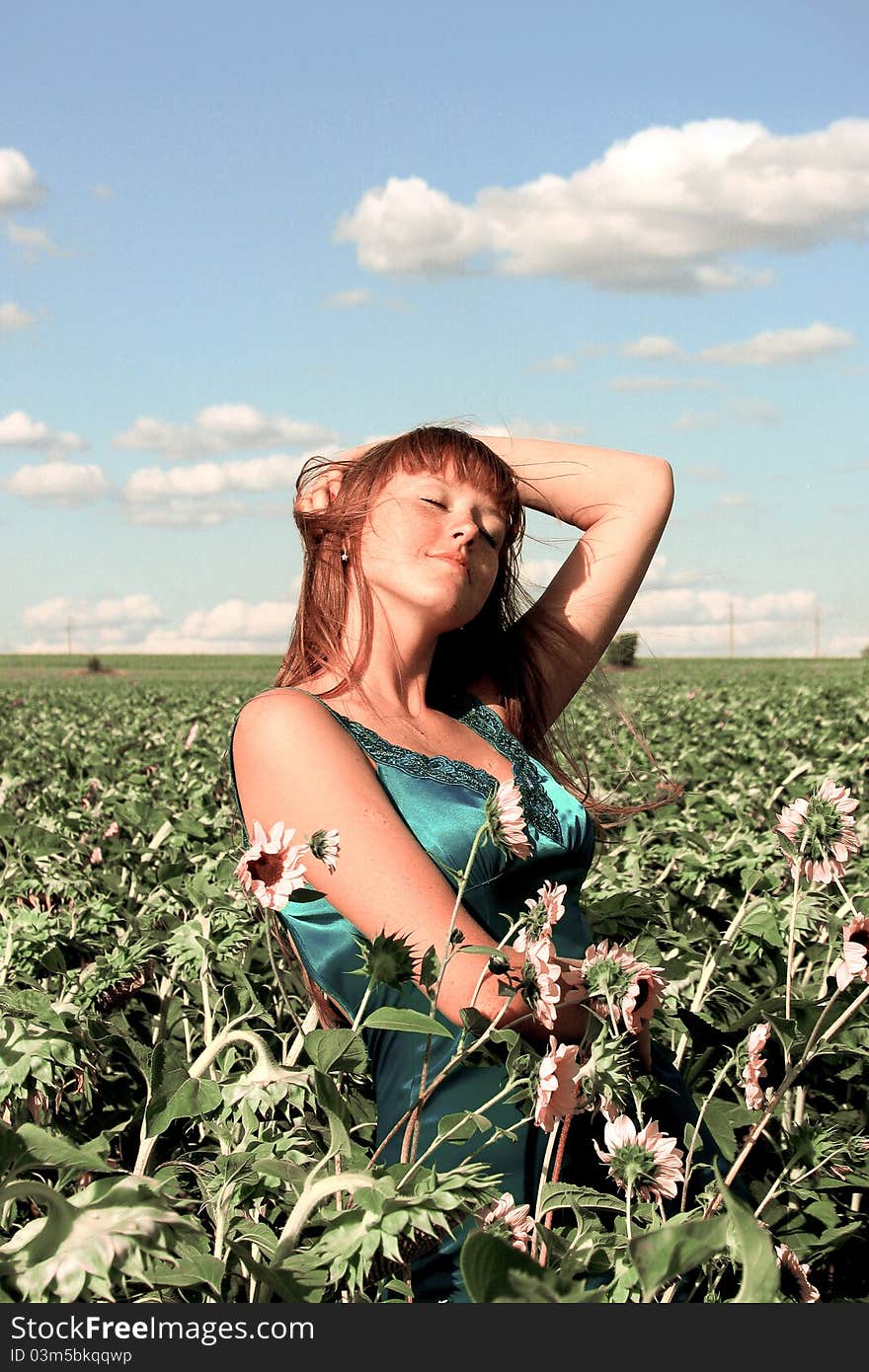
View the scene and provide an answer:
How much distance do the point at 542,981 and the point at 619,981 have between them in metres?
0.11

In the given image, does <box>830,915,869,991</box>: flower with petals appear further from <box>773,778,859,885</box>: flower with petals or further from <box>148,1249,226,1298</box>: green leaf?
<box>148,1249,226,1298</box>: green leaf

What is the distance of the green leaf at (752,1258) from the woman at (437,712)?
1.80 ft

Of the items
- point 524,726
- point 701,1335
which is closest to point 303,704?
point 524,726

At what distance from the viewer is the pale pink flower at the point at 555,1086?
122 cm

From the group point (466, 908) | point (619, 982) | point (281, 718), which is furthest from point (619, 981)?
point (281, 718)

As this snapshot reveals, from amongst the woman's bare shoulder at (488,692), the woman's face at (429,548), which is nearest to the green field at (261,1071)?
the woman's bare shoulder at (488,692)

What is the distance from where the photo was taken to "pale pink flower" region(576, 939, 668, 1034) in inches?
50.0

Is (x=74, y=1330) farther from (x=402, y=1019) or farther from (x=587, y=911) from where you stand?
(x=587, y=911)

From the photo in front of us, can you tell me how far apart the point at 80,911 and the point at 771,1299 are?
74.6 inches

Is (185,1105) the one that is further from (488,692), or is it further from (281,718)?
(488,692)

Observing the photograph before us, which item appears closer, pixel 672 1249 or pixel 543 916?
pixel 672 1249

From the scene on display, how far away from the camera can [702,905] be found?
114 inches

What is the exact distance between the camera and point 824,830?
1516mm

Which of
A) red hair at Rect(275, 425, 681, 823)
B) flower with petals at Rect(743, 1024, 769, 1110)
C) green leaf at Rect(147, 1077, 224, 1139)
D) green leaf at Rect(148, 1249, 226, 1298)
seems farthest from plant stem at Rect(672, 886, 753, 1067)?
green leaf at Rect(148, 1249, 226, 1298)
